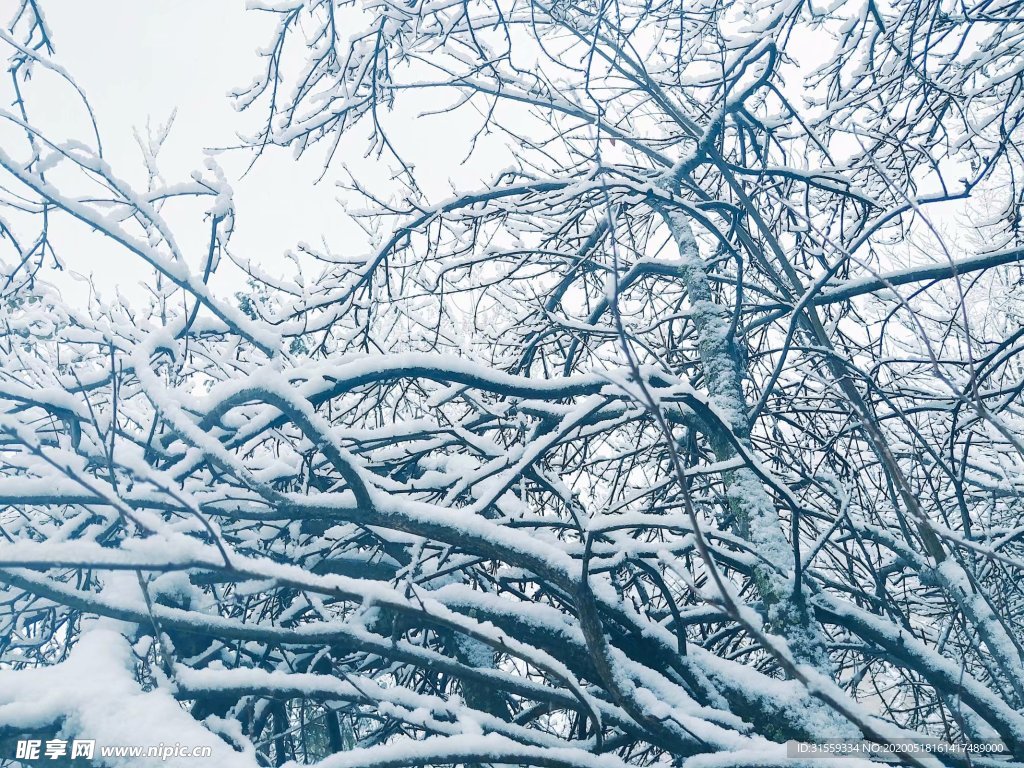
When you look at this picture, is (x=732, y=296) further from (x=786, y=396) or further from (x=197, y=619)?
(x=197, y=619)

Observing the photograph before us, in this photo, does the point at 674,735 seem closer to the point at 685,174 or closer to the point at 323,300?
the point at 685,174

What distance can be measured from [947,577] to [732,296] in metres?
2.18

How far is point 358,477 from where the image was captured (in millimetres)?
1690

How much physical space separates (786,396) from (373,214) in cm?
203

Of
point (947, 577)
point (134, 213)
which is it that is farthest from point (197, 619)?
point (947, 577)

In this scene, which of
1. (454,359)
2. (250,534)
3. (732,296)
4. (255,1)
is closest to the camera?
(454,359)

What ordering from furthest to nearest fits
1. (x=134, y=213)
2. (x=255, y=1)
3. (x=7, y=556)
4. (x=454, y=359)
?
(x=255, y=1), (x=454, y=359), (x=134, y=213), (x=7, y=556)

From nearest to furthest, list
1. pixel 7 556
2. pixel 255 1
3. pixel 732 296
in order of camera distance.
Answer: pixel 7 556 < pixel 255 1 < pixel 732 296

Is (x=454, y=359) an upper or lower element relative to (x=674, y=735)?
upper

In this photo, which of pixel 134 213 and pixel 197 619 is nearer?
pixel 197 619

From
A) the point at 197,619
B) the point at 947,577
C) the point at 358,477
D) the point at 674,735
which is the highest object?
the point at 358,477

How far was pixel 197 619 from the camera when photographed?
162 centimetres

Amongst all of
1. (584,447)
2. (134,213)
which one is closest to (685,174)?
(584,447)

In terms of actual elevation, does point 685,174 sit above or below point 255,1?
below
